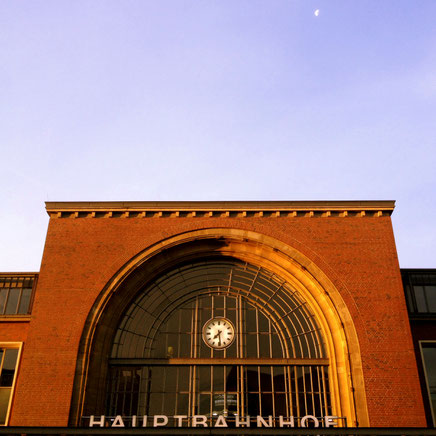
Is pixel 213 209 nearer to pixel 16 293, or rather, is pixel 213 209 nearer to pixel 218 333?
pixel 218 333

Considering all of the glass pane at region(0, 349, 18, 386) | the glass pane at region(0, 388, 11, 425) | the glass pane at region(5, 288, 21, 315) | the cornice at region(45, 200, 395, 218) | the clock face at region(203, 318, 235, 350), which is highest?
the cornice at region(45, 200, 395, 218)

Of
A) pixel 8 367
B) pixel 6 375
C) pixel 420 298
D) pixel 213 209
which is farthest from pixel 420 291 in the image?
pixel 6 375

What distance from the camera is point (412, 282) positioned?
25.0 metres

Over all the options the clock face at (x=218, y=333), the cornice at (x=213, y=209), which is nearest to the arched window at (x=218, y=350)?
the clock face at (x=218, y=333)

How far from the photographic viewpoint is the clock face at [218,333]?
23.4m

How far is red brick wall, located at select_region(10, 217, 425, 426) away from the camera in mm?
20922

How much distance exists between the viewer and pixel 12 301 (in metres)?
24.5

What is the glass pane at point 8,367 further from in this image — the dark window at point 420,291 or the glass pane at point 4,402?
the dark window at point 420,291

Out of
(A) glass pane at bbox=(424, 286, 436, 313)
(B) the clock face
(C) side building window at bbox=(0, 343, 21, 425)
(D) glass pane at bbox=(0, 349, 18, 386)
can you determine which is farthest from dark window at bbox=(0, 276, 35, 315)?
(A) glass pane at bbox=(424, 286, 436, 313)

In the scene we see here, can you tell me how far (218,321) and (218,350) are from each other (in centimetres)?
134

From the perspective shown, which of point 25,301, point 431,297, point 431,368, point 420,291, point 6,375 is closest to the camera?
point 6,375

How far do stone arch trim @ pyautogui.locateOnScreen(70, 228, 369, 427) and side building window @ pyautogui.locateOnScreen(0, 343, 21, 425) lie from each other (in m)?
Result: 3.31

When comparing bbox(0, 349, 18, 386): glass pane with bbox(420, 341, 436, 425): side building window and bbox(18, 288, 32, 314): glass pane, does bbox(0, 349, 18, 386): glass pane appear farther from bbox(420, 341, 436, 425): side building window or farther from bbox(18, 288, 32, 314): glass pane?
bbox(420, 341, 436, 425): side building window

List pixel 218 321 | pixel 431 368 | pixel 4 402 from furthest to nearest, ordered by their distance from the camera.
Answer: pixel 218 321, pixel 431 368, pixel 4 402
